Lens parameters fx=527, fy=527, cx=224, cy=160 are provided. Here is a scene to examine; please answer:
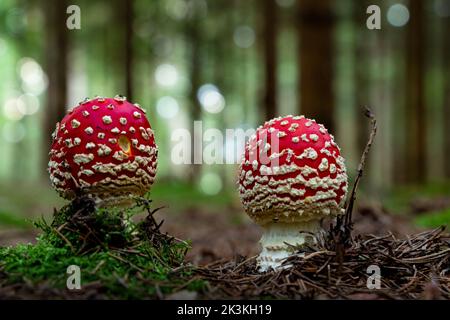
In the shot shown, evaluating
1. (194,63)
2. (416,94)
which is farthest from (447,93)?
(194,63)

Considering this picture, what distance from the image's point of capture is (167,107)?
89.4 feet

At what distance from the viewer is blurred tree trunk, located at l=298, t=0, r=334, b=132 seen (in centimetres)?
605

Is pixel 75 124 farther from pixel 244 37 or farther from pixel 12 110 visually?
pixel 12 110

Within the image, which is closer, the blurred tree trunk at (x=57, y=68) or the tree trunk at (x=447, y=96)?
the blurred tree trunk at (x=57, y=68)

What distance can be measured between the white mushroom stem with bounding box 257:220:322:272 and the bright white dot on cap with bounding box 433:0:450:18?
→ 15739 mm

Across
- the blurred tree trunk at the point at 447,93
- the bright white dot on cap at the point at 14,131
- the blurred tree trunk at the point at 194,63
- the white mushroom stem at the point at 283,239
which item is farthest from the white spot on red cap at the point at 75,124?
the bright white dot on cap at the point at 14,131

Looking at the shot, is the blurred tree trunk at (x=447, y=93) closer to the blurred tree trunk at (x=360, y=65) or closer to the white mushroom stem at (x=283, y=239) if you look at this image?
the blurred tree trunk at (x=360, y=65)

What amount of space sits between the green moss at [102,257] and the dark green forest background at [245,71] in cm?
267

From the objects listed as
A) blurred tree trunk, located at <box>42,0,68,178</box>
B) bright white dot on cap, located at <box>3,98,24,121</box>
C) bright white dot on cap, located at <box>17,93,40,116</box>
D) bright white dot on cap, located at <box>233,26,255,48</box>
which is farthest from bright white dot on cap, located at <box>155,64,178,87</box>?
blurred tree trunk, located at <box>42,0,68,178</box>

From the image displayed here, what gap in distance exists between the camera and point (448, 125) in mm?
18297

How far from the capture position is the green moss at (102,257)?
1.98 metres

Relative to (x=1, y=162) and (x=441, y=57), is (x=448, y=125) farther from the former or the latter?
(x=1, y=162)

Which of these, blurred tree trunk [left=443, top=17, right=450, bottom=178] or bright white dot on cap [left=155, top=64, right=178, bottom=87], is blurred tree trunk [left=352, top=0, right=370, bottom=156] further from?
bright white dot on cap [left=155, top=64, right=178, bottom=87]
